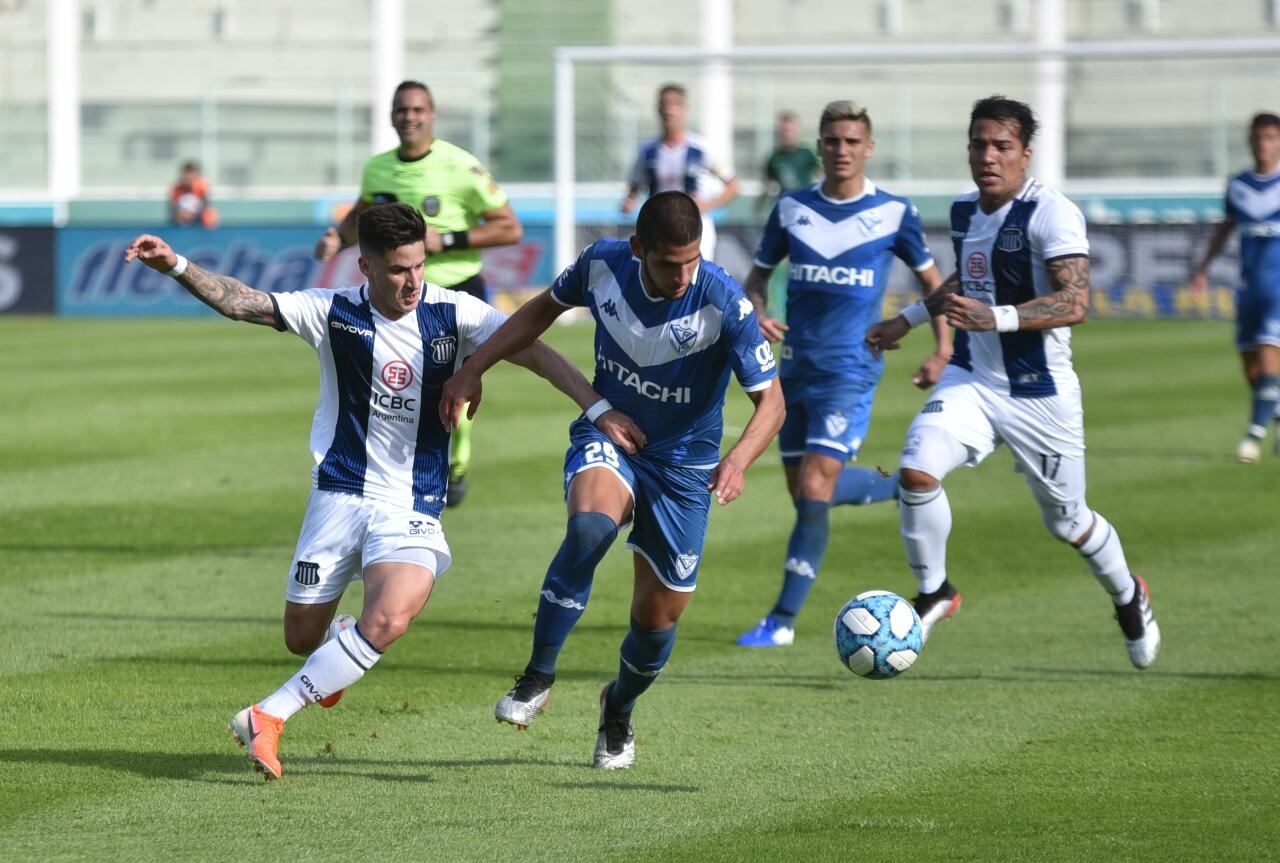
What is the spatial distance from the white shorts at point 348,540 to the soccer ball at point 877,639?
54.0 inches

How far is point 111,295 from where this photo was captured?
29609mm

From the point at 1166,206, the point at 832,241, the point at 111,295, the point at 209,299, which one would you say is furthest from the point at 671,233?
the point at 1166,206

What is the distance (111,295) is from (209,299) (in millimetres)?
24666

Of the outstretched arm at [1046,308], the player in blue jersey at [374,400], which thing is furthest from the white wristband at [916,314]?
the player in blue jersey at [374,400]

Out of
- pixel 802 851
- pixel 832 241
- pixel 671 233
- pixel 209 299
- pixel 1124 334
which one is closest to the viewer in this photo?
pixel 802 851

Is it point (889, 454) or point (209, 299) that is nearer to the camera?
point (209, 299)

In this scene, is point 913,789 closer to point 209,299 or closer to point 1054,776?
point 1054,776

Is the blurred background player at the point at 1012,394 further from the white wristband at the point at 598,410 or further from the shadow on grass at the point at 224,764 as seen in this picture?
the shadow on grass at the point at 224,764

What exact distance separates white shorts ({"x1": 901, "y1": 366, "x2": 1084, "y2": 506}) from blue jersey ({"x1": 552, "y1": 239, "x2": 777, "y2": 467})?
5.66 ft

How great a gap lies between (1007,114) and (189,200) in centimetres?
2840

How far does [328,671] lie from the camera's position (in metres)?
5.70

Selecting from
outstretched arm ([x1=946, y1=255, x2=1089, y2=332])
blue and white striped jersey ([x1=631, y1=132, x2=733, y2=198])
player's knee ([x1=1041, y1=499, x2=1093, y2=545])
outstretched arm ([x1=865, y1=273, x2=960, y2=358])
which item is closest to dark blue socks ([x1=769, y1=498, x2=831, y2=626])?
outstretched arm ([x1=865, y1=273, x2=960, y2=358])

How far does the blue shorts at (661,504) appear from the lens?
5.93 meters

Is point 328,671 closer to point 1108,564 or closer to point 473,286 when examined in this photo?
point 1108,564
